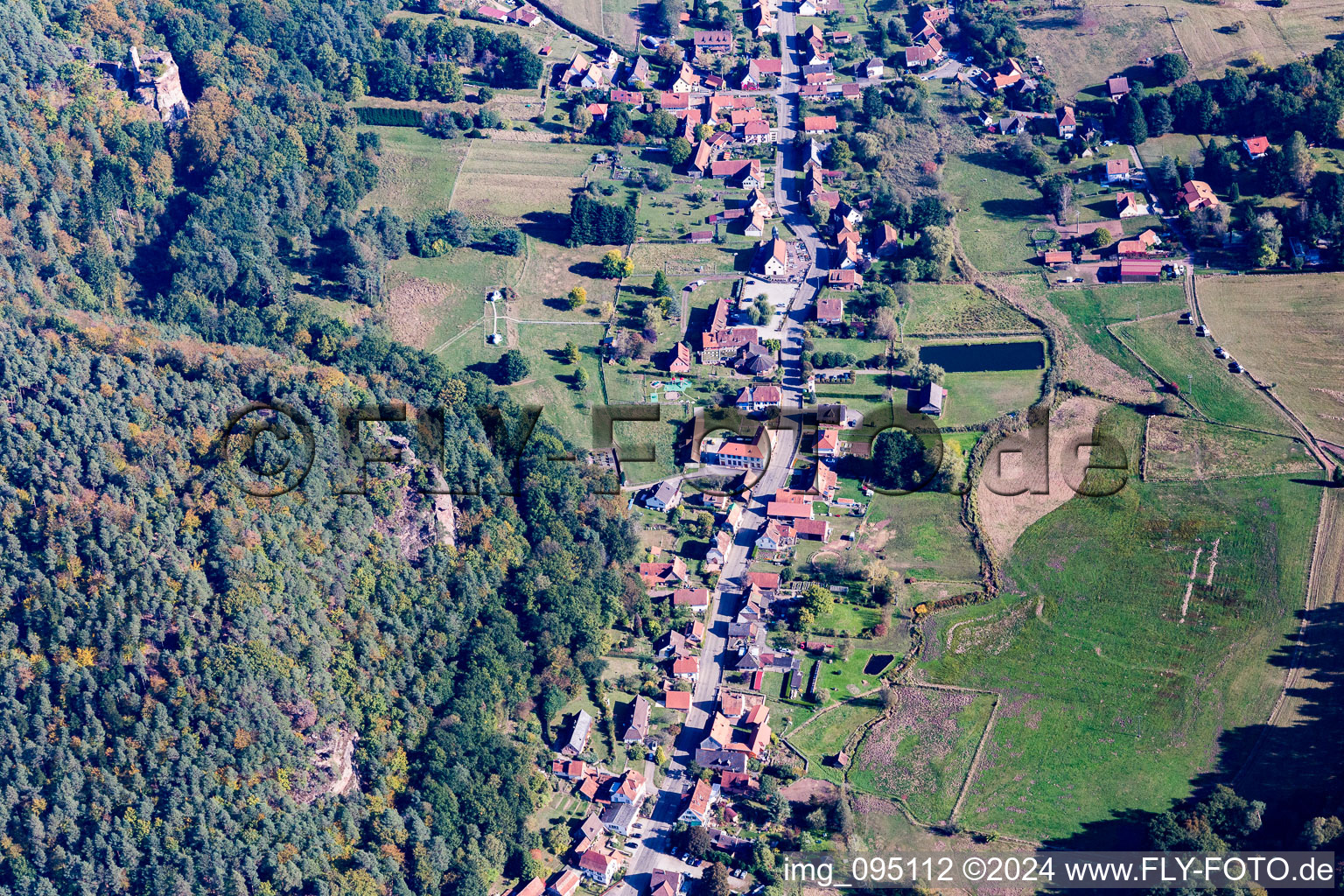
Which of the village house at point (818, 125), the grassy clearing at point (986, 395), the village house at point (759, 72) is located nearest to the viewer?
the grassy clearing at point (986, 395)

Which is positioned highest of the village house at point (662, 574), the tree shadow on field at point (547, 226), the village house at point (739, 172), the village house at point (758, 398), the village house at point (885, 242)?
the village house at point (739, 172)

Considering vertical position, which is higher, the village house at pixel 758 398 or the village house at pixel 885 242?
the village house at pixel 885 242

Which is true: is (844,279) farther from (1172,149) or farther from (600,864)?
(600,864)

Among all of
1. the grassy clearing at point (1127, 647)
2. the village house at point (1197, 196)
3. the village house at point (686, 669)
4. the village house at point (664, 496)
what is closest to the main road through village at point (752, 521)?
the village house at point (686, 669)

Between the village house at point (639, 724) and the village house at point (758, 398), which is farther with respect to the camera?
the village house at point (758, 398)

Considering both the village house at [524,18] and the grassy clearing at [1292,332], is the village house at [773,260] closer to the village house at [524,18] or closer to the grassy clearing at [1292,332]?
the grassy clearing at [1292,332]

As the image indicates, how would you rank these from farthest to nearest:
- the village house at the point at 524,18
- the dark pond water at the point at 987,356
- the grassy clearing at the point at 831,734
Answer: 1. the village house at the point at 524,18
2. the dark pond water at the point at 987,356
3. the grassy clearing at the point at 831,734

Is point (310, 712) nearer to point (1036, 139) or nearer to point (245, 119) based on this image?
point (245, 119)
